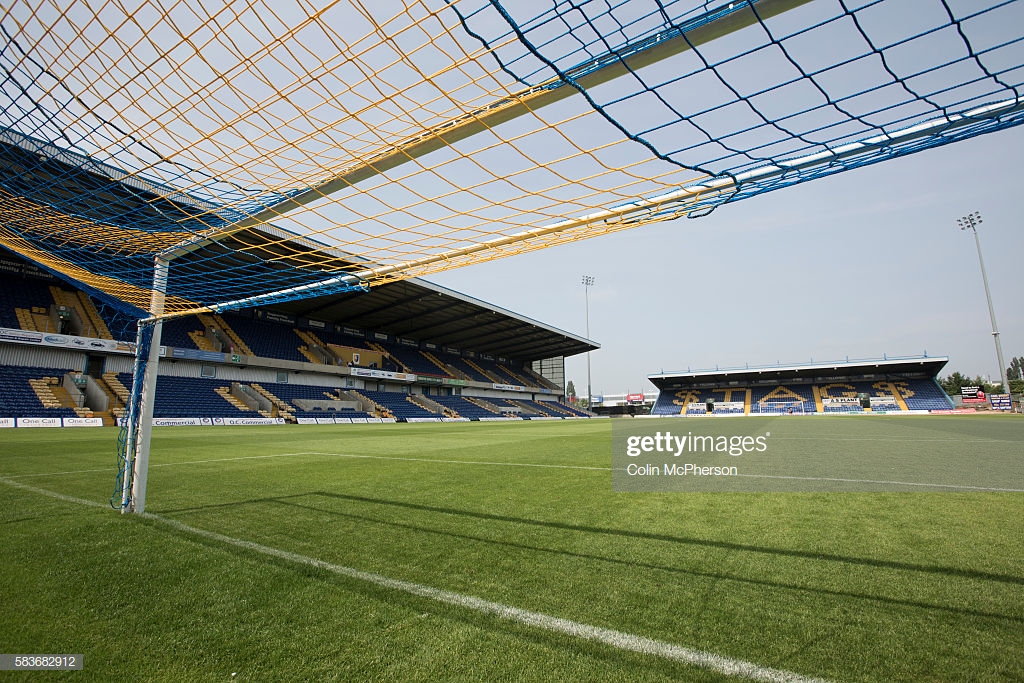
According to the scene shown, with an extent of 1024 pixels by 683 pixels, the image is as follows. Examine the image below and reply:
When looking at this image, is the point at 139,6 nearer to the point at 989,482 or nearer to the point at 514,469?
the point at 514,469

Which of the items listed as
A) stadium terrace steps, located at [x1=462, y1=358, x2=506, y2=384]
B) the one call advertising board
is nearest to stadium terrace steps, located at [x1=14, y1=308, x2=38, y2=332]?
stadium terrace steps, located at [x1=462, y1=358, x2=506, y2=384]

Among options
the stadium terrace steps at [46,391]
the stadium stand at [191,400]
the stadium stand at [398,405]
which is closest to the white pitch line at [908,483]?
the stadium stand at [191,400]

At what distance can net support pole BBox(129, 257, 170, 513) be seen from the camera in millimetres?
4152

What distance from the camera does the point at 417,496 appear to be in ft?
17.2

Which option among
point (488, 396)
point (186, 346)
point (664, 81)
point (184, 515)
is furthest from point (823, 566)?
point (488, 396)

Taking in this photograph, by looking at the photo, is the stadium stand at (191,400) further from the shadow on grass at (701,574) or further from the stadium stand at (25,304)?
the shadow on grass at (701,574)

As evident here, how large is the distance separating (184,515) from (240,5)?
4.12 meters

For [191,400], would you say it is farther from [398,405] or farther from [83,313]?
[398,405]

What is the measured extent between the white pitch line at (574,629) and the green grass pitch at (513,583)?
42 mm

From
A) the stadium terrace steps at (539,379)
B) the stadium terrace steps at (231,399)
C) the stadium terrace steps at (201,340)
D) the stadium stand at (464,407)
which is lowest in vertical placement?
the stadium stand at (464,407)

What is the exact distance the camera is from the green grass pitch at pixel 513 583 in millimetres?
1832

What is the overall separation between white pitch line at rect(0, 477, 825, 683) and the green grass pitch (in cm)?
4

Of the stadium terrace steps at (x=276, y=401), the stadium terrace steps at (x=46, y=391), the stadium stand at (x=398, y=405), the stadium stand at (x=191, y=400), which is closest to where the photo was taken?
the stadium terrace steps at (x=46, y=391)

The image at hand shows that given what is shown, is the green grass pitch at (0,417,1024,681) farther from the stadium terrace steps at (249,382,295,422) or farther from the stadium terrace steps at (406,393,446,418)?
the stadium terrace steps at (406,393,446,418)
